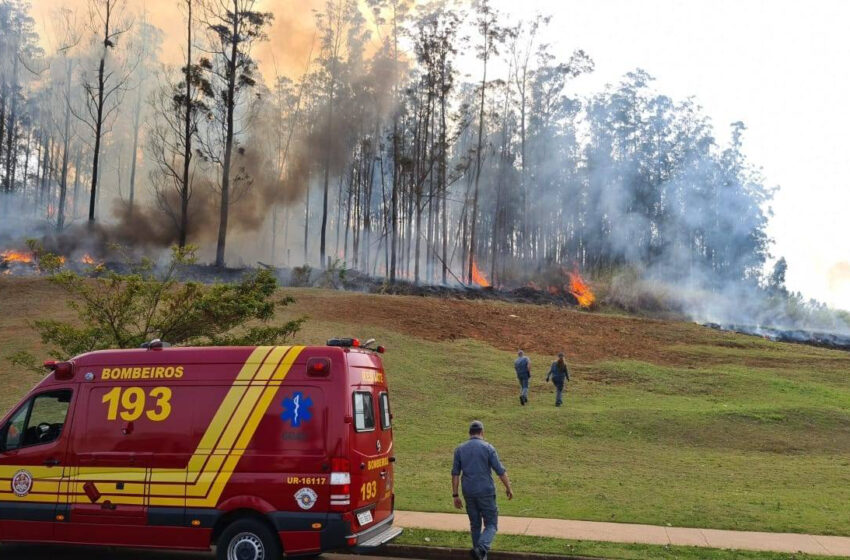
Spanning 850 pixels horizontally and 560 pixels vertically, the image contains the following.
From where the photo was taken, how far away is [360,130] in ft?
199

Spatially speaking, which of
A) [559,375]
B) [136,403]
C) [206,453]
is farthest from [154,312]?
[559,375]

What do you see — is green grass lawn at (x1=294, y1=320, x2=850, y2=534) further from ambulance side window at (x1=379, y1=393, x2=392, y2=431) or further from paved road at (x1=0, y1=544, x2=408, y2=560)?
paved road at (x1=0, y1=544, x2=408, y2=560)

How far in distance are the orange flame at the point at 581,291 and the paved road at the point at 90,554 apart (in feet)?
143

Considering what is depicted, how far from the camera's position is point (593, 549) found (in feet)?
32.4

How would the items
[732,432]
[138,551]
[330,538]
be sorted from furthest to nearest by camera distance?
1. [732,432]
2. [138,551]
3. [330,538]

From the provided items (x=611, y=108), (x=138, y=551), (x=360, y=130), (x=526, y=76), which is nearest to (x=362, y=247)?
(x=360, y=130)

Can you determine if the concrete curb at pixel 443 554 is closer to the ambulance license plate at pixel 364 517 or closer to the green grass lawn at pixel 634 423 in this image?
the ambulance license plate at pixel 364 517

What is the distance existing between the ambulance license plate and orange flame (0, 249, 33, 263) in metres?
39.3

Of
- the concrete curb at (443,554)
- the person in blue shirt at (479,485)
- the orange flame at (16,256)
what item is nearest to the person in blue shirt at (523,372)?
the concrete curb at (443,554)

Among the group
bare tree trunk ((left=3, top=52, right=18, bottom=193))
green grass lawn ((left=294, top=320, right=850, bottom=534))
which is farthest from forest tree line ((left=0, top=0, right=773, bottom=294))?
green grass lawn ((left=294, top=320, right=850, bottom=534))

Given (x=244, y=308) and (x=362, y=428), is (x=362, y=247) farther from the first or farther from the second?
(x=362, y=428)

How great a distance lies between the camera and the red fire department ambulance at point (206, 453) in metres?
8.58

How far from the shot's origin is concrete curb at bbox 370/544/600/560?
31.4ft

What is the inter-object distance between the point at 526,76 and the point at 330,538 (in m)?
62.6
